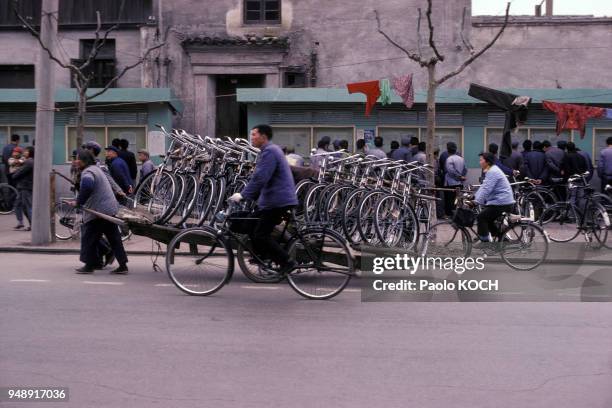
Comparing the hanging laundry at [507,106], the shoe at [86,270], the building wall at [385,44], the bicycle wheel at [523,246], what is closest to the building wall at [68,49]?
the building wall at [385,44]

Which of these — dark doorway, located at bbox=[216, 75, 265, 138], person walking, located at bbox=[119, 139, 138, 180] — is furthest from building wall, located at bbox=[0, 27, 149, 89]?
person walking, located at bbox=[119, 139, 138, 180]

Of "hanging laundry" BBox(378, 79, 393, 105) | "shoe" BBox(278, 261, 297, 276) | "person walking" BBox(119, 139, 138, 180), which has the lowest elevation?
"shoe" BBox(278, 261, 297, 276)

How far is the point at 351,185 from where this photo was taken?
11.4 metres

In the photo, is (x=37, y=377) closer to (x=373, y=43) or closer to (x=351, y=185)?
(x=351, y=185)

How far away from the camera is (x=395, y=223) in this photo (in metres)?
11.2

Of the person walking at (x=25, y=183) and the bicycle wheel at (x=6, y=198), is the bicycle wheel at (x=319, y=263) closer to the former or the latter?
the person walking at (x=25, y=183)

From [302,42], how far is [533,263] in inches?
513

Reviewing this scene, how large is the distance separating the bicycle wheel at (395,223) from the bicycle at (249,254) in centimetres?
168

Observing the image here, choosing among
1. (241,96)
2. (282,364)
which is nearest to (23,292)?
(282,364)

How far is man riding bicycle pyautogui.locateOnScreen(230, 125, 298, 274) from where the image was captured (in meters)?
9.08

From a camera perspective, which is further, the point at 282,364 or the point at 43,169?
the point at 43,169

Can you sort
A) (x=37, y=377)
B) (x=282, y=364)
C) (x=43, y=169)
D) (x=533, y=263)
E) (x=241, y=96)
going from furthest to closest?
(x=241, y=96), (x=43, y=169), (x=533, y=263), (x=282, y=364), (x=37, y=377)

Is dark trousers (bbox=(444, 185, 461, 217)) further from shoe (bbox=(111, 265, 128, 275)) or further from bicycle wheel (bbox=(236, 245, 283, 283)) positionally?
shoe (bbox=(111, 265, 128, 275))

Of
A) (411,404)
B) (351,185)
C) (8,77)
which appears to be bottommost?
(411,404)
